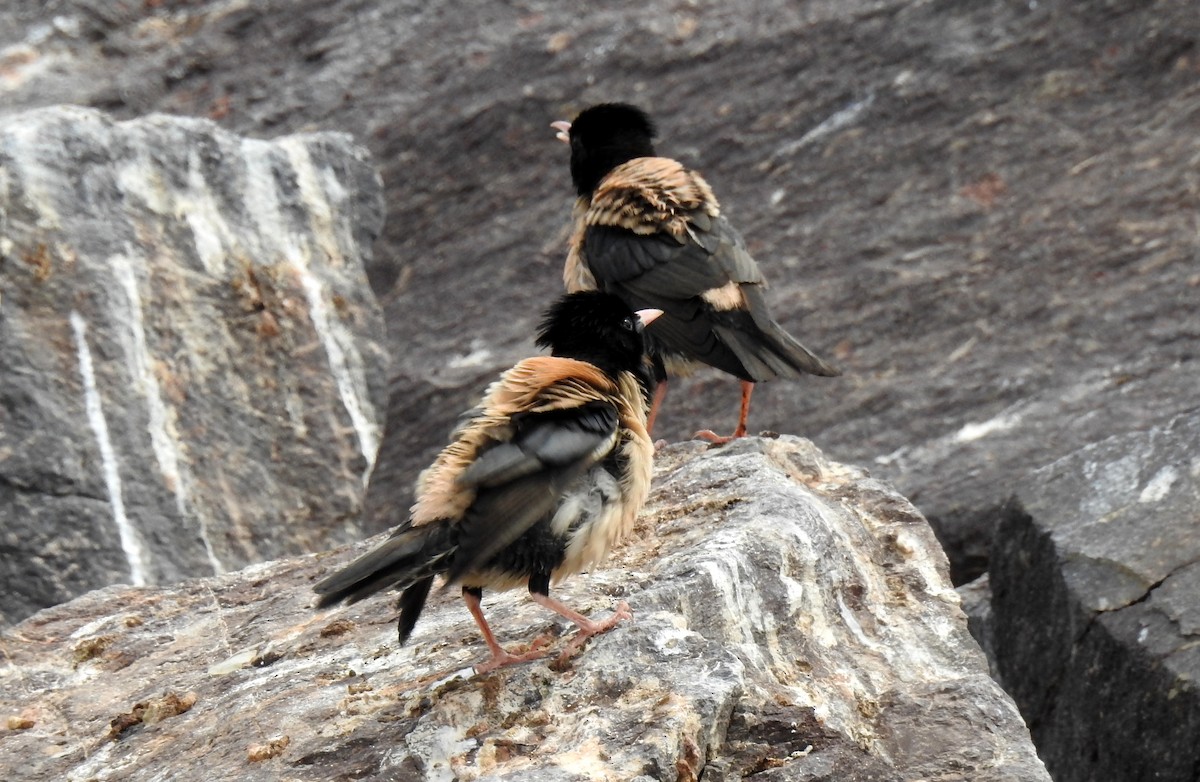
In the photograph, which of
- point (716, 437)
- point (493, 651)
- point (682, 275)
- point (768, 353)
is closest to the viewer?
point (493, 651)

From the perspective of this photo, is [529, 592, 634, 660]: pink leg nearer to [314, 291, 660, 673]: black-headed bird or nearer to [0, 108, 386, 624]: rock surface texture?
[314, 291, 660, 673]: black-headed bird

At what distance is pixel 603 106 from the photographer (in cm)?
909

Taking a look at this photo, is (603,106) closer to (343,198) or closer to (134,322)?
(343,198)

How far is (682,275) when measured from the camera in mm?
7801

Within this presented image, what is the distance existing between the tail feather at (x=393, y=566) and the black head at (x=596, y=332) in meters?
1.13

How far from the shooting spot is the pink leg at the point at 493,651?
500 cm

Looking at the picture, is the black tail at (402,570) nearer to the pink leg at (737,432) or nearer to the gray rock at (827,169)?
the pink leg at (737,432)

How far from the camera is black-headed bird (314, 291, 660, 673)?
4.82 meters

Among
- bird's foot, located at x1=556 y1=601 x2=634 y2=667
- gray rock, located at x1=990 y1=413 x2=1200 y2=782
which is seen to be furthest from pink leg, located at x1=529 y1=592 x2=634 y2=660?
gray rock, located at x1=990 y1=413 x2=1200 y2=782

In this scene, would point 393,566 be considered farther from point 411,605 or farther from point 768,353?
point 768,353

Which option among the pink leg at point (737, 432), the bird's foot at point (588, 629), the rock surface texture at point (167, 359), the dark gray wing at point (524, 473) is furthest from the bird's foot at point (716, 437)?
the rock surface texture at point (167, 359)

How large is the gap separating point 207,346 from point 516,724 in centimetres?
499

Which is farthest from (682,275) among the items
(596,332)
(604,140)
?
(596,332)

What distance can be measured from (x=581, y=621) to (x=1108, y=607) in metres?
2.68
